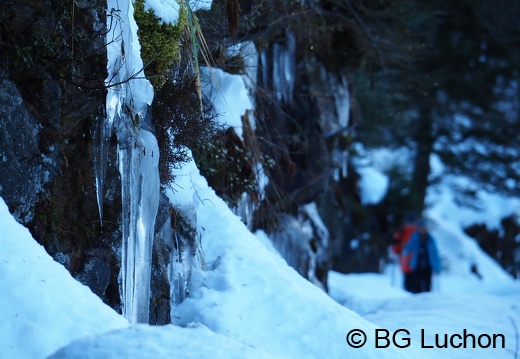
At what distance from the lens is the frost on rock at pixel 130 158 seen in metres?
4.52

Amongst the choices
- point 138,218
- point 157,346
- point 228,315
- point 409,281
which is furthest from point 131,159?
point 409,281

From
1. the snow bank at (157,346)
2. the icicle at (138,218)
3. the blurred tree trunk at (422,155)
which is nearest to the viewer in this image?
the snow bank at (157,346)

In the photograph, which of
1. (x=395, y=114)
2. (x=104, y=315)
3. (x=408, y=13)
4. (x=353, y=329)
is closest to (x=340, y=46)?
(x=408, y=13)

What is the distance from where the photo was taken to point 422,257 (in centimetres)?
995

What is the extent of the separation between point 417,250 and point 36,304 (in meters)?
7.31

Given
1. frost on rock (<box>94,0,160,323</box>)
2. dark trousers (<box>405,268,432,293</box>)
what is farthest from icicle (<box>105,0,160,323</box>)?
dark trousers (<box>405,268,432,293</box>)

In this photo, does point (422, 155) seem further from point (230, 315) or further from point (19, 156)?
point (19, 156)

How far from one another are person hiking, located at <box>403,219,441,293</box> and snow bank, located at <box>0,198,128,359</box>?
6852 millimetres

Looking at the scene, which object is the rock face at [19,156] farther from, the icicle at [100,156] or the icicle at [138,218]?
the icicle at [138,218]

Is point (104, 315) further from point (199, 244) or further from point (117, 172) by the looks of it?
point (199, 244)

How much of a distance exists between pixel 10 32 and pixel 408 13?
6417 mm

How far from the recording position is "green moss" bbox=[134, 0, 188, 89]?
5.08m

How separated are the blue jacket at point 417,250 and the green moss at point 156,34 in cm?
577

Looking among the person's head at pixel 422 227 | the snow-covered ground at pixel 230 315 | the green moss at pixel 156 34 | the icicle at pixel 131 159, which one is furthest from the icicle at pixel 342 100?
the icicle at pixel 131 159
